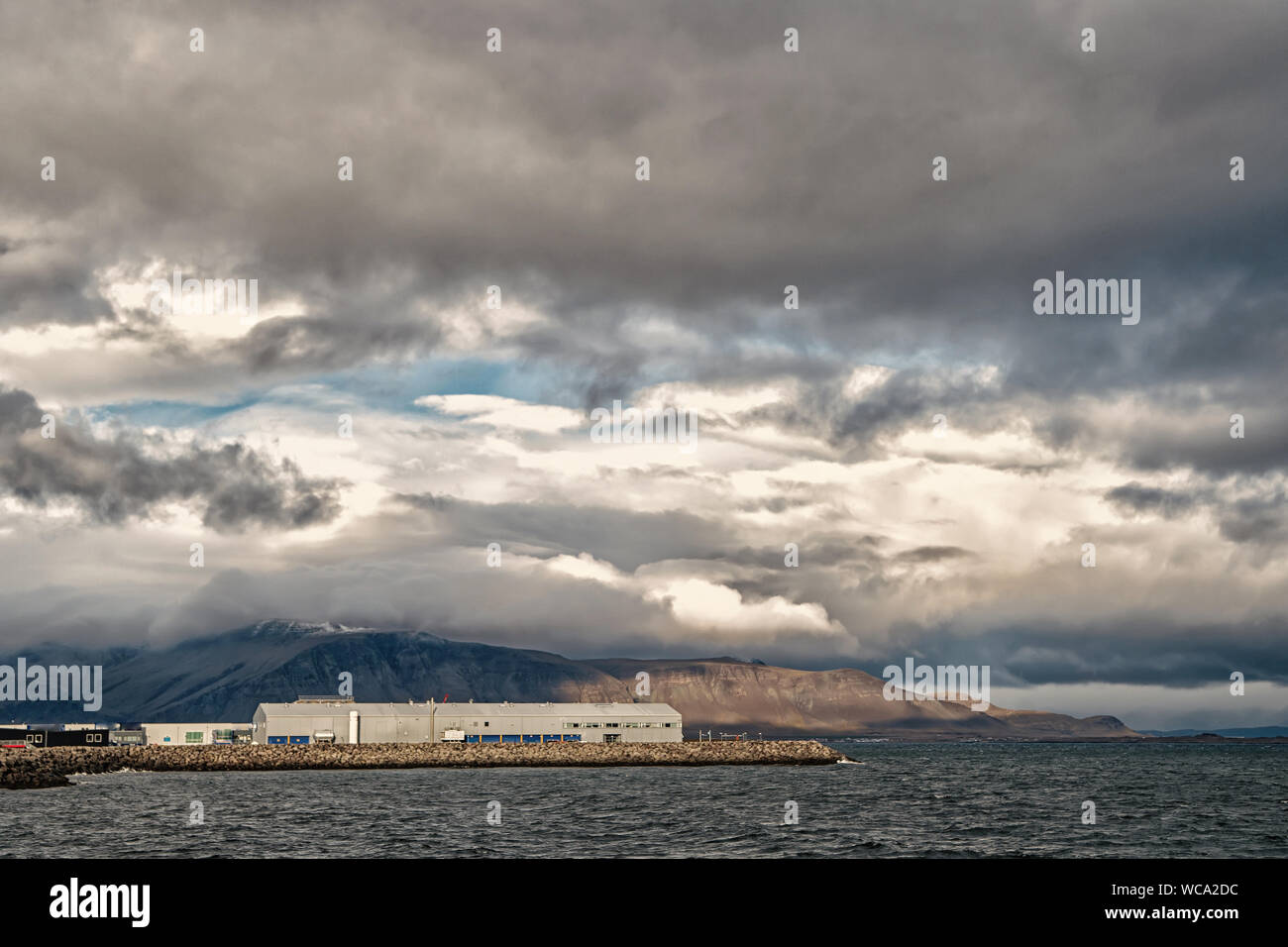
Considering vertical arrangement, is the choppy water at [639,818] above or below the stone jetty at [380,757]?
above

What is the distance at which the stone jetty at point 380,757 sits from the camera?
6432 inches

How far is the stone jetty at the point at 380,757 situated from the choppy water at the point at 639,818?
112 feet

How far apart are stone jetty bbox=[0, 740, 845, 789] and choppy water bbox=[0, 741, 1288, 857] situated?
1347 inches

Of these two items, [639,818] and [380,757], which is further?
[380,757]

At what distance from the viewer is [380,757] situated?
174000 millimetres

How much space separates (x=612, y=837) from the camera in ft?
206

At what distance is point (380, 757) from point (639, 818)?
108 meters

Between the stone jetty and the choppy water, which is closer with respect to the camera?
the choppy water

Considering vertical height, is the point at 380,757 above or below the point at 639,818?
below

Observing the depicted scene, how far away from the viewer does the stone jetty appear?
163375mm

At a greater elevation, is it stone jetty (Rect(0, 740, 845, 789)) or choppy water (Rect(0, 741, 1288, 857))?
choppy water (Rect(0, 741, 1288, 857))
